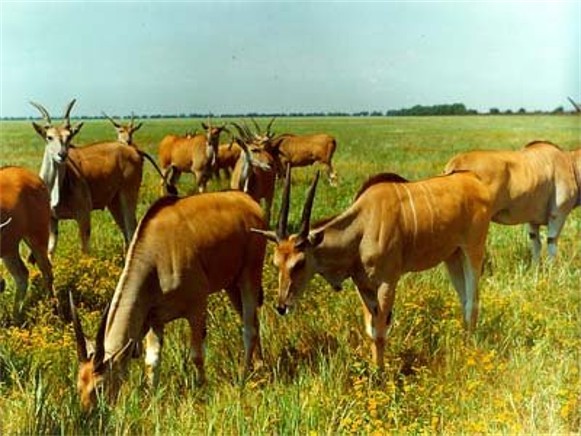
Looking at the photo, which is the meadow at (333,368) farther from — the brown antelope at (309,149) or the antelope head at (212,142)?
the brown antelope at (309,149)

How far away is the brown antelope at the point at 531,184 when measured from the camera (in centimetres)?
971

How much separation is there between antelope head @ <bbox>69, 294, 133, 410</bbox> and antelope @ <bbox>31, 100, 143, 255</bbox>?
4.38m

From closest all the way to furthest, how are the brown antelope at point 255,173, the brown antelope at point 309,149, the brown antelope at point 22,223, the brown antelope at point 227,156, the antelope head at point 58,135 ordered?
the brown antelope at point 22,223, the antelope head at point 58,135, the brown antelope at point 255,173, the brown antelope at point 227,156, the brown antelope at point 309,149

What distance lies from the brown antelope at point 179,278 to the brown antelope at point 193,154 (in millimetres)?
9717

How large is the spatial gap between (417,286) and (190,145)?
11784mm

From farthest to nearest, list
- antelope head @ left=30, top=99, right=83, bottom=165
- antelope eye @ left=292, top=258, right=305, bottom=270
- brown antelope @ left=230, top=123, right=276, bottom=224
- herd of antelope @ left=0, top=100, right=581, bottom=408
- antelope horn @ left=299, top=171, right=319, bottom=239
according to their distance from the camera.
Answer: brown antelope @ left=230, top=123, right=276, bottom=224
antelope head @ left=30, top=99, right=83, bottom=165
antelope eye @ left=292, top=258, right=305, bottom=270
antelope horn @ left=299, top=171, right=319, bottom=239
herd of antelope @ left=0, top=100, right=581, bottom=408

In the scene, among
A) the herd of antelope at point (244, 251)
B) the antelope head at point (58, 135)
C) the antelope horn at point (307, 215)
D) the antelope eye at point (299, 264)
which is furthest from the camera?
the antelope head at point (58, 135)

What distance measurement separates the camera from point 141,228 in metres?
5.70

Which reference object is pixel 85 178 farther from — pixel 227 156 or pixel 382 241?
pixel 227 156

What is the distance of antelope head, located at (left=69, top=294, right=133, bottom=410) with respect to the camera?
486 centimetres

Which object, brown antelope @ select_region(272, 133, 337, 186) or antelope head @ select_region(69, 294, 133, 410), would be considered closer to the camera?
antelope head @ select_region(69, 294, 133, 410)

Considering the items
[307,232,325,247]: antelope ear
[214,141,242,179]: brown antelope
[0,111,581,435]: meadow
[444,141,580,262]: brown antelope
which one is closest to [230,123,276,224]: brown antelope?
[444,141,580,262]: brown antelope

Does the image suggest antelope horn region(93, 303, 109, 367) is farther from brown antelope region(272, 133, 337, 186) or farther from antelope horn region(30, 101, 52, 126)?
brown antelope region(272, 133, 337, 186)

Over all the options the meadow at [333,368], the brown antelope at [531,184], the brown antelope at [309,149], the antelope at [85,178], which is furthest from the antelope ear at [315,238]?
the brown antelope at [309,149]
